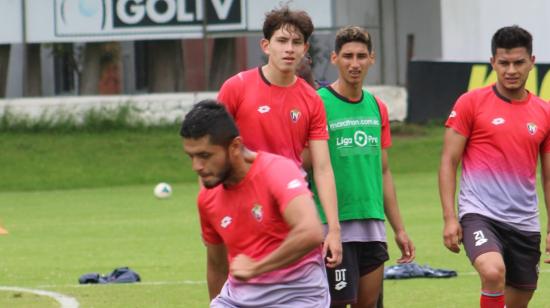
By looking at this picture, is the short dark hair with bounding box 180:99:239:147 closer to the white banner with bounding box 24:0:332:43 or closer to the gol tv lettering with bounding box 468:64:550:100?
the gol tv lettering with bounding box 468:64:550:100

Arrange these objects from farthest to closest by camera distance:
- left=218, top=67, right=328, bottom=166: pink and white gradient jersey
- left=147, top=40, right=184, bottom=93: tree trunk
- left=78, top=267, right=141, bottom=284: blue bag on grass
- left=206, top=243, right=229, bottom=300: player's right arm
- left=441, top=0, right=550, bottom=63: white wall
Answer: left=147, top=40, right=184, bottom=93: tree trunk < left=441, top=0, right=550, bottom=63: white wall < left=78, top=267, right=141, bottom=284: blue bag on grass < left=218, top=67, right=328, bottom=166: pink and white gradient jersey < left=206, top=243, right=229, bottom=300: player's right arm

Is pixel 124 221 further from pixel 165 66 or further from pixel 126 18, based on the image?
pixel 165 66

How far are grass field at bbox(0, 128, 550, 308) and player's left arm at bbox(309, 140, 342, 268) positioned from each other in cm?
362

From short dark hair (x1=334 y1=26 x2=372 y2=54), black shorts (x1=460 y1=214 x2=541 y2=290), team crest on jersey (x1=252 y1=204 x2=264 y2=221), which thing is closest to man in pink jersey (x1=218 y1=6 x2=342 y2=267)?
short dark hair (x1=334 y1=26 x2=372 y2=54)

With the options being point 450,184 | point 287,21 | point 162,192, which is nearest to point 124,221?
point 162,192

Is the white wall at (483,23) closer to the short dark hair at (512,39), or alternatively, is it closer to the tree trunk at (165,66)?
the tree trunk at (165,66)

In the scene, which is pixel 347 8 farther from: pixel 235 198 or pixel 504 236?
pixel 235 198

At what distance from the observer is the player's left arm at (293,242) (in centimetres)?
645

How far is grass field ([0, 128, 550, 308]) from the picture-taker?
13.0 m

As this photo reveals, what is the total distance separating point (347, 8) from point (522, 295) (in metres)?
22.7

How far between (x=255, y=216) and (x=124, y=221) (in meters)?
13.6

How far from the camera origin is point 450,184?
9.38 meters

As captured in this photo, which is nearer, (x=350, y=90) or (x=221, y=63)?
(x=350, y=90)

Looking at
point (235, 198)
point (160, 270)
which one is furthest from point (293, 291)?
point (160, 270)
